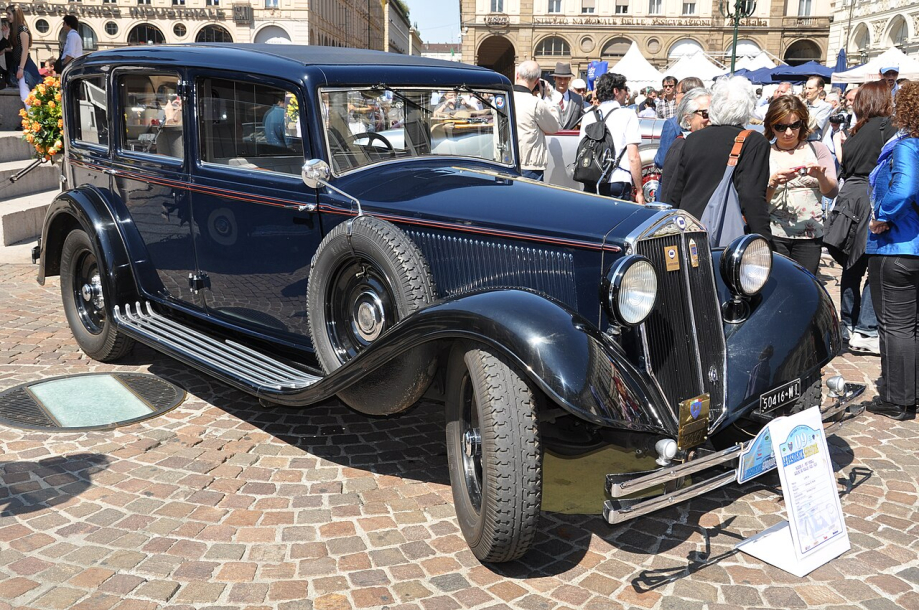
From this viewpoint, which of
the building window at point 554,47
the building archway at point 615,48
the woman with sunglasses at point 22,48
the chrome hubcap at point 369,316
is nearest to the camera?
the chrome hubcap at point 369,316

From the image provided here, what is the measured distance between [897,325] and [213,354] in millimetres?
3960

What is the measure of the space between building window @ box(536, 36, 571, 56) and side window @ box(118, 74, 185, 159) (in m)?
57.2

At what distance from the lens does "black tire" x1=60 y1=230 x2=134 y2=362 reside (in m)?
5.14

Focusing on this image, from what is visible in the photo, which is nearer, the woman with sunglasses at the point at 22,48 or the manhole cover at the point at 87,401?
the manhole cover at the point at 87,401

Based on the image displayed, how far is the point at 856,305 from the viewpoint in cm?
619

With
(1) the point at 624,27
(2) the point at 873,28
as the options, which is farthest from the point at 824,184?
(1) the point at 624,27

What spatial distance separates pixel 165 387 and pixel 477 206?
2.57 metres

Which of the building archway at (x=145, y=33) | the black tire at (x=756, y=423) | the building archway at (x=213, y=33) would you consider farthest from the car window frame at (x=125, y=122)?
the building archway at (x=145, y=33)

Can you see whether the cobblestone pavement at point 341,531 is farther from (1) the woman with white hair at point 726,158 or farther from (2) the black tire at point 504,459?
(1) the woman with white hair at point 726,158

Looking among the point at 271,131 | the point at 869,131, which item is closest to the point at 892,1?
the point at 869,131

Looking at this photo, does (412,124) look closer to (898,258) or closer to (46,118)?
(898,258)

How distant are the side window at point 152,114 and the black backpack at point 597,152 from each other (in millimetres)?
3693

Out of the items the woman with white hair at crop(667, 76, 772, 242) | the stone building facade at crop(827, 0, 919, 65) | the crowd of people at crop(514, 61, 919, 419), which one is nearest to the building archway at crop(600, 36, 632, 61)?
the stone building facade at crop(827, 0, 919, 65)

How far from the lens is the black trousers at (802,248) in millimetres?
5457
